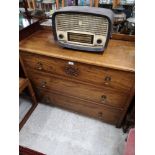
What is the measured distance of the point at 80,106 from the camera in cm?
140

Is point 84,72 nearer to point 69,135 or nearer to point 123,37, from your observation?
point 123,37

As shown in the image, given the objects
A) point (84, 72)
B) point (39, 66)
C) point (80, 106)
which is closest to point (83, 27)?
point (84, 72)

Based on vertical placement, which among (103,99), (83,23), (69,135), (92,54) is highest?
(83,23)

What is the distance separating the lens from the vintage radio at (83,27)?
90 centimetres

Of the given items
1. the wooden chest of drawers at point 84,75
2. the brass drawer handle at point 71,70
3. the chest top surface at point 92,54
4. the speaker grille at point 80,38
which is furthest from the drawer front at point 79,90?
the speaker grille at point 80,38

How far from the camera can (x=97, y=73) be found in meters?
1.04

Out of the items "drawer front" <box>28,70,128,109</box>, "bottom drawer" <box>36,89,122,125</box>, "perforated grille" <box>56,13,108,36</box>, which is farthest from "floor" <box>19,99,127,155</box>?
"perforated grille" <box>56,13,108,36</box>

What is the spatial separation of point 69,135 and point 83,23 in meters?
1.02

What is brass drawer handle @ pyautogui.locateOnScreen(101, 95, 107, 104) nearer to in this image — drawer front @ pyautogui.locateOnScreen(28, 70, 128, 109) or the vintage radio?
drawer front @ pyautogui.locateOnScreen(28, 70, 128, 109)

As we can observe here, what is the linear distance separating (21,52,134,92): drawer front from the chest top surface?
0.05 meters

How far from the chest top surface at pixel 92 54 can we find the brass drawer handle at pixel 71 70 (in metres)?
0.08

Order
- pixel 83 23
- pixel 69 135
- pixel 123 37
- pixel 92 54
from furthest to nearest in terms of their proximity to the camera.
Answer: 1. pixel 69 135
2. pixel 123 37
3. pixel 92 54
4. pixel 83 23

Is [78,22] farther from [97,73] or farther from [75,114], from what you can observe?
[75,114]

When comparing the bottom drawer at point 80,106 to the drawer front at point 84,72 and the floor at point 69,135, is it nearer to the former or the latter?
the floor at point 69,135
